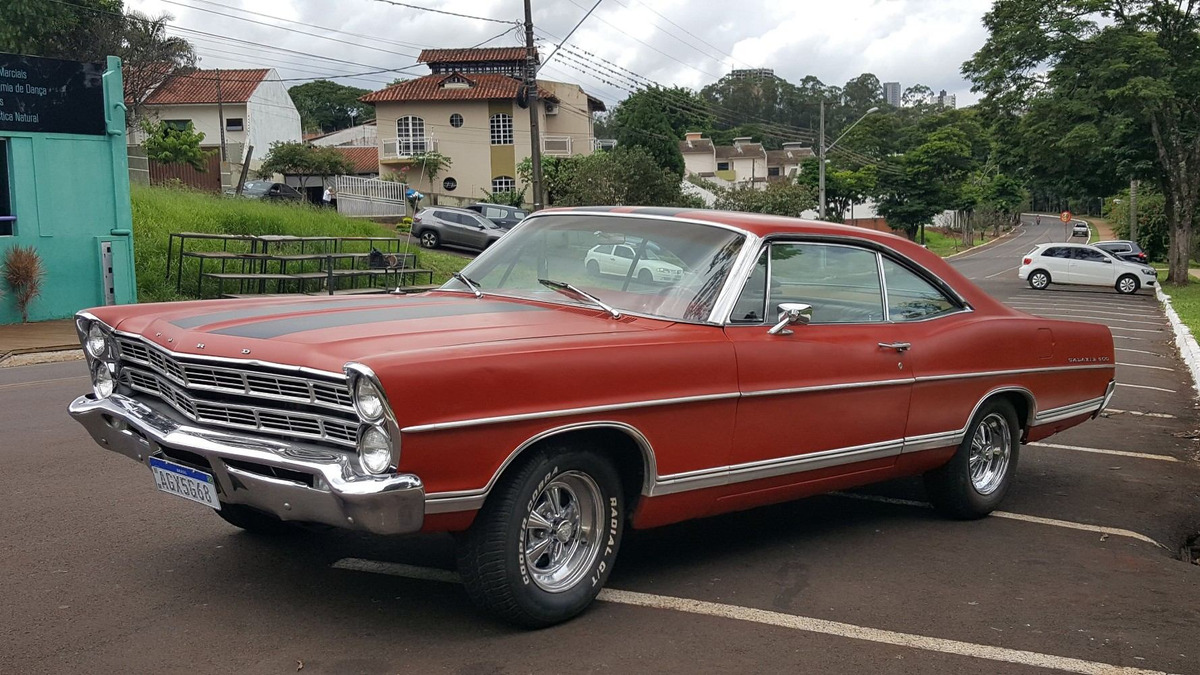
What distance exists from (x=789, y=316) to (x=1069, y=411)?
9.26ft

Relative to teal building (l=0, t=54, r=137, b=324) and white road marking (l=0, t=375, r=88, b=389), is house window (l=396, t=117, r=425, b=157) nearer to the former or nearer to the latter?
teal building (l=0, t=54, r=137, b=324)

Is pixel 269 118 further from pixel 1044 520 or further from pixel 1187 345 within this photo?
pixel 1044 520

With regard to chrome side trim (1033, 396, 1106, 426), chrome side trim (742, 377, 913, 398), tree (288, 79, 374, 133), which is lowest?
chrome side trim (1033, 396, 1106, 426)

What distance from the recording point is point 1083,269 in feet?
118

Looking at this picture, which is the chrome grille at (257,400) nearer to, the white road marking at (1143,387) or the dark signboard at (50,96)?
the white road marking at (1143,387)

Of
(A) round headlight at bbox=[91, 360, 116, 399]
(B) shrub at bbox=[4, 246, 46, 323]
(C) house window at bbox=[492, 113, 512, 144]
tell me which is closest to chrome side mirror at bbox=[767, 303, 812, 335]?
(A) round headlight at bbox=[91, 360, 116, 399]

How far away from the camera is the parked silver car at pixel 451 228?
1368 inches

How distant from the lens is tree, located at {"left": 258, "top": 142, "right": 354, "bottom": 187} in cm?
5100

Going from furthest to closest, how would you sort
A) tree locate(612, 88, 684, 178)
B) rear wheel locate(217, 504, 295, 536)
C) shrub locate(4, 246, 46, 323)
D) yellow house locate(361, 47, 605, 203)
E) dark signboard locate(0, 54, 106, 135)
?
tree locate(612, 88, 684, 178)
yellow house locate(361, 47, 605, 203)
dark signboard locate(0, 54, 106, 135)
shrub locate(4, 246, 46, 323)
rear wheel locate(217, 504, 295, 536)

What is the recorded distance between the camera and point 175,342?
14.6 ft

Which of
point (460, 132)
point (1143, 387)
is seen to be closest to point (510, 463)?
point (1143, 387)

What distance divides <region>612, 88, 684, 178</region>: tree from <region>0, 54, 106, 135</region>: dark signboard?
43290 millimetres

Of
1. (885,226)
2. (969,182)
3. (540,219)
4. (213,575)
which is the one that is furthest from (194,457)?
(969,182)

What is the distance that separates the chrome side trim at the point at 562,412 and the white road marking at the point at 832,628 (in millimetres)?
867
